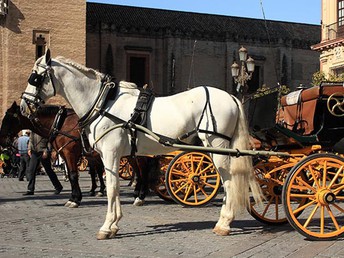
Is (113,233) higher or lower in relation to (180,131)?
lower

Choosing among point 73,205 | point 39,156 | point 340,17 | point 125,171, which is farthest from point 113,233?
point 340,17

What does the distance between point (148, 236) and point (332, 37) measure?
2257cm

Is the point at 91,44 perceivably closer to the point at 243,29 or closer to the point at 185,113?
the point at 243,29

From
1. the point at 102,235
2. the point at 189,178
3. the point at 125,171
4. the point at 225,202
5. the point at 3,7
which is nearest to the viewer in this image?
the point at 102,235

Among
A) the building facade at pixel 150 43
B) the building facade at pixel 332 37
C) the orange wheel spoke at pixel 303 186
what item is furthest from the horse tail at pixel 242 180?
the building facade at pixel 150 43

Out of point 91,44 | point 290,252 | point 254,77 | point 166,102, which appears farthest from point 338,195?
point 254,77

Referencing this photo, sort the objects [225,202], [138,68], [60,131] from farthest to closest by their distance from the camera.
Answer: [138,68], [60,131], [225,202]

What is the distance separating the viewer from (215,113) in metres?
6.41

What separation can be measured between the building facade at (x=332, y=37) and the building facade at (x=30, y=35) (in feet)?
40.0

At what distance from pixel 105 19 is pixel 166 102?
31.9 m

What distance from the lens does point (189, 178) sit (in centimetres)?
900

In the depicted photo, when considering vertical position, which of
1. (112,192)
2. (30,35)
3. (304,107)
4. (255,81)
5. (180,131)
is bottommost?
(112,192)

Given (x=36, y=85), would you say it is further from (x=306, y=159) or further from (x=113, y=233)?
(x=306, y=159)

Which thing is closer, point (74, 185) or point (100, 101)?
point (100, 101)
